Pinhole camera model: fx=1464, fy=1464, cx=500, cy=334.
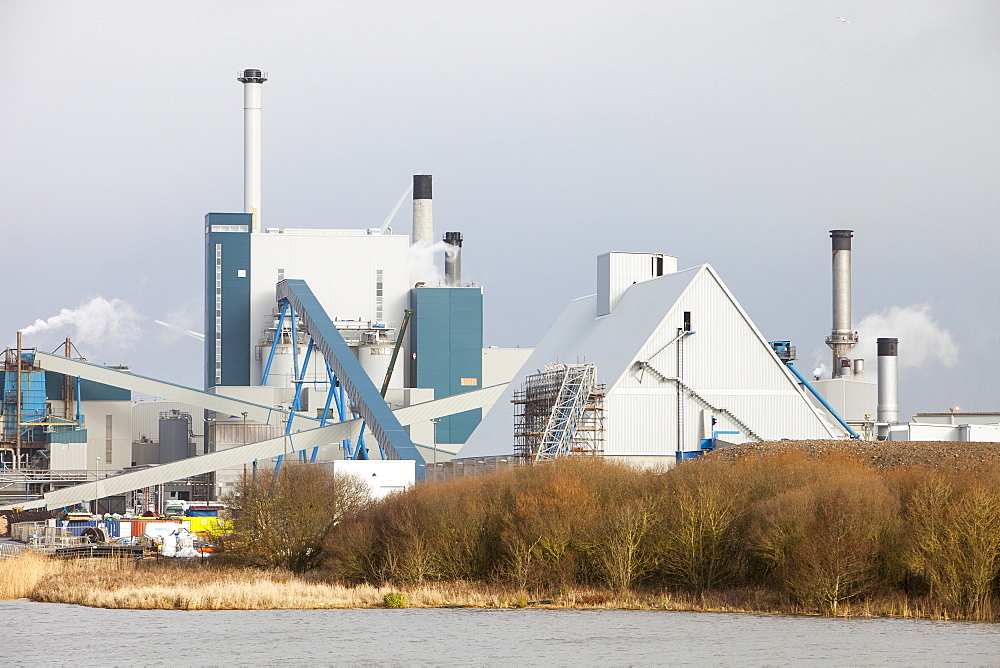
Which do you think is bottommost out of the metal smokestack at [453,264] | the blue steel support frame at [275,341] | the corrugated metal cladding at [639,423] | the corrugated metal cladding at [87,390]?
the corrugated metal cladding at [639,423]

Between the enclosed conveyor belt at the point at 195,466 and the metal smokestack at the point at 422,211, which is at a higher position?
the metal smokestack at the point at 422,211

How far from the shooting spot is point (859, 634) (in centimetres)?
3388

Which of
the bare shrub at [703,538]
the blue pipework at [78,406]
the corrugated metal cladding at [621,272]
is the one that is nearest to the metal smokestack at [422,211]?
the blue pipework at [78,406]

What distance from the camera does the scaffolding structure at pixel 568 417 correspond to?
181 feet

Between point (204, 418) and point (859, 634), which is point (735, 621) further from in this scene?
point (204, 418)

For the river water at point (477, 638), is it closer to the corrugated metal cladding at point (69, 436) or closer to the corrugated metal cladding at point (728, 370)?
the corrugated metal cladding at point (728, 370)

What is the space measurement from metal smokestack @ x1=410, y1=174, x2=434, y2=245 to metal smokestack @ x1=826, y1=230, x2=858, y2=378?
30.4 meters

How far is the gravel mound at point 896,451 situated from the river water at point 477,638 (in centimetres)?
1096

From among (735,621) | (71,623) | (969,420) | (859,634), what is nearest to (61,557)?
(71,623)

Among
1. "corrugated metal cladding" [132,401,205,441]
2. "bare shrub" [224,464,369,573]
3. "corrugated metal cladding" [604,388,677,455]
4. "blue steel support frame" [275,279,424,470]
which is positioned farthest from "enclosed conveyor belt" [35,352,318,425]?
"bare shrub" [224,464,369,573]

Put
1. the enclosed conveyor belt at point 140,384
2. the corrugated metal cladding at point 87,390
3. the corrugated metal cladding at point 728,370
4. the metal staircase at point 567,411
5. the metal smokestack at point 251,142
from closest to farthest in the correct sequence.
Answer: the metal staircase at point 567,411 < the corrugated metal cladding at point 728,370 < the enclosed conveyor belt at point 140,384 < the corrugated metal cladding at point 87,390 < the metal smokestack at point 251,142

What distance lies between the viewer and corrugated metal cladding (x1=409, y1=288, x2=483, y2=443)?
94.8 metres

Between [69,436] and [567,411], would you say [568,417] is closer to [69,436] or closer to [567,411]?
[567,411]

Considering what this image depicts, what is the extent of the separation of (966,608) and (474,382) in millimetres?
60595
